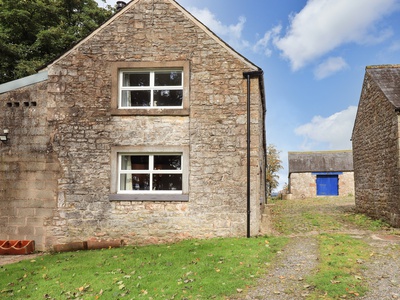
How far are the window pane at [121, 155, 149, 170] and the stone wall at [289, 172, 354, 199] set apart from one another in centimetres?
2580

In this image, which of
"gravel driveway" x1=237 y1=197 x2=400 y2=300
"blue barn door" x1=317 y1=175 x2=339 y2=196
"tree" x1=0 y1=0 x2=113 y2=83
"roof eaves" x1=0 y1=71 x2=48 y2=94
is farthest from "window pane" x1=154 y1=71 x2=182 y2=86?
"blue barn door" x1=317 y1=175 x2=339 y2=196

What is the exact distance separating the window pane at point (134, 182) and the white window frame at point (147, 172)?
0.49ft

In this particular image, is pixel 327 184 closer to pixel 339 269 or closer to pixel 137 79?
pixel 137 79

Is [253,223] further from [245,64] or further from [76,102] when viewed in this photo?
[76,102]

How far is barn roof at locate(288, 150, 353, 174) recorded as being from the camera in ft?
111

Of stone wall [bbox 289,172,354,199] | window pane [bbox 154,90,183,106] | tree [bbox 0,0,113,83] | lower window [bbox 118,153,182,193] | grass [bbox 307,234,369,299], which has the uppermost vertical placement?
tree [bbox 0,0,113,83]

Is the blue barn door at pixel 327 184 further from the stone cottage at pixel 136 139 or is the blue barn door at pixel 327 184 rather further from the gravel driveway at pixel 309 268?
the stone cottage at pixel 136 139

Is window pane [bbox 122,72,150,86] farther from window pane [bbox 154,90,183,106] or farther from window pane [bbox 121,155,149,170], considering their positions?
window pane [bbox 121,155,149,170]

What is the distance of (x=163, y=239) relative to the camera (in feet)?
33.3

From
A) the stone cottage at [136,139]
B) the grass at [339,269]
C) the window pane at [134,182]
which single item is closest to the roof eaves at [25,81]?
the stone cottage at [136,139]

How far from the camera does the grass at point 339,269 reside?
18.4 feet

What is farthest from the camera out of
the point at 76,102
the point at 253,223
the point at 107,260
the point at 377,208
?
the point at 377,208

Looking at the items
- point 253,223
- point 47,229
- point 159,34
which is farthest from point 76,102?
point 253,223

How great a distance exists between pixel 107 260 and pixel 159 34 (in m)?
7.43
